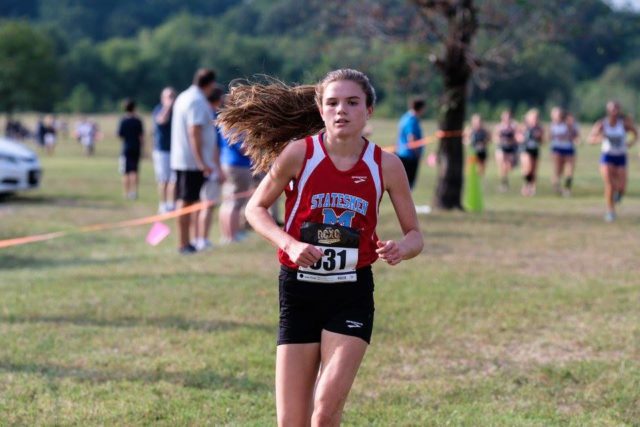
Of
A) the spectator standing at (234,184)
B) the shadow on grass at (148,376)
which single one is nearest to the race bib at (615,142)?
the spectator standing at (234,184)

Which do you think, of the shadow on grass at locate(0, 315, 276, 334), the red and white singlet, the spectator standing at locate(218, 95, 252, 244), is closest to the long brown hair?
the red and white singlet

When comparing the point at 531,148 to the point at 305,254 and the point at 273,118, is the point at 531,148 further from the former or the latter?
the point at 305,254

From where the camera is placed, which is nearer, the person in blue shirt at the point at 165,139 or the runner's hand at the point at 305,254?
the runner's hand at the point at 305,254

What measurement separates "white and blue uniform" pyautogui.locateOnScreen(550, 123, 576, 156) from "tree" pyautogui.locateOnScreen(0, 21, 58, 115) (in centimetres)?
8639

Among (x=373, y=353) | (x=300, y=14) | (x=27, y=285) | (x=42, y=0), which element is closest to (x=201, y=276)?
(x=27, y=285)

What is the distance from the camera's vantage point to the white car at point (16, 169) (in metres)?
19.2

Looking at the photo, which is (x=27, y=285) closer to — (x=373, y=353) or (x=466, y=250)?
(x=373, y=353)

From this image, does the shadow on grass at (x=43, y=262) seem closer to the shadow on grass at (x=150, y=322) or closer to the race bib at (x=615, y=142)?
the shadow on grass at (x=150, y=322)

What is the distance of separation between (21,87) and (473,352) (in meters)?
101

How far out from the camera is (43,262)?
12.0 meters

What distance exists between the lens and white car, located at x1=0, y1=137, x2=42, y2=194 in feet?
62.8

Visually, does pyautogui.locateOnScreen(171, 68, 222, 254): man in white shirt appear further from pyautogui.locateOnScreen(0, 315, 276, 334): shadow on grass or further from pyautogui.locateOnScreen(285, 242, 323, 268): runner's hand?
pyautogui.locateOnScreen(285, 242, 323, 268): runner's hand

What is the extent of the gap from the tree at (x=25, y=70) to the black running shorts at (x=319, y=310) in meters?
102

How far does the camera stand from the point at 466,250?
12406 mm
